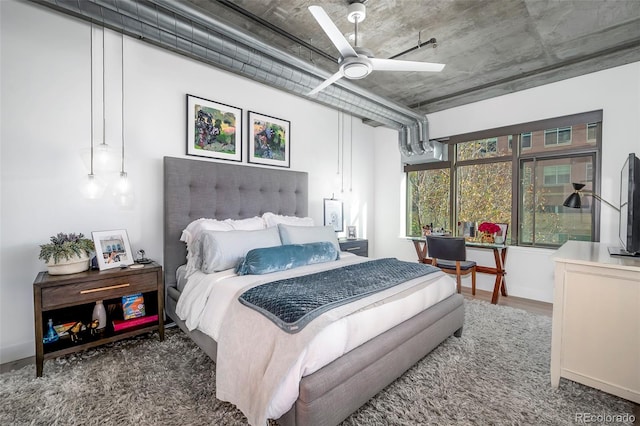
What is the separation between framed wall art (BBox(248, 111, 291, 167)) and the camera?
11.6 feet

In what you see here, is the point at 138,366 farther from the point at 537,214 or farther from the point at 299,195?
the point at 537,214

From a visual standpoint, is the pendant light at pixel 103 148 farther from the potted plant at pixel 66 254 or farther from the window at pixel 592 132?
the window at pixel 592 132

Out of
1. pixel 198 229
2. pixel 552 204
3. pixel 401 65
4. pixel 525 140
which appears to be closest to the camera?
pixel 401 65

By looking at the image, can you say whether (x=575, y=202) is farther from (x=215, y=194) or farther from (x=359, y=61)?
(x=215, y=194)

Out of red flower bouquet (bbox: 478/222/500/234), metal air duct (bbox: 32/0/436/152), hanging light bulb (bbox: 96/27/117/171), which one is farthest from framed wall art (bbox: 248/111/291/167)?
red flower bouquet (bbox: 478/222/500/234)

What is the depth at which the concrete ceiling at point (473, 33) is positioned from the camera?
7.68 ft

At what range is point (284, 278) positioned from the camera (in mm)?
2223

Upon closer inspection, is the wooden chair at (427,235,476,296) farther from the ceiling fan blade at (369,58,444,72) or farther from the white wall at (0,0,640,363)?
the ceiling fan blade at (369,58,444,72)

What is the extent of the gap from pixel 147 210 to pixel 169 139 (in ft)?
2.46

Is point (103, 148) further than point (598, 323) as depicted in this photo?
Yes

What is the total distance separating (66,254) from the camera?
2141 mm

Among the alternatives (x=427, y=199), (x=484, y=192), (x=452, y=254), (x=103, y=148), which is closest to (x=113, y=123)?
(x=103, y=148)

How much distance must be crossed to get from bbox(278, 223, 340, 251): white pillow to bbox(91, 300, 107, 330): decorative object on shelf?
1.60 m

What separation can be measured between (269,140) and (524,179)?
3.54m
